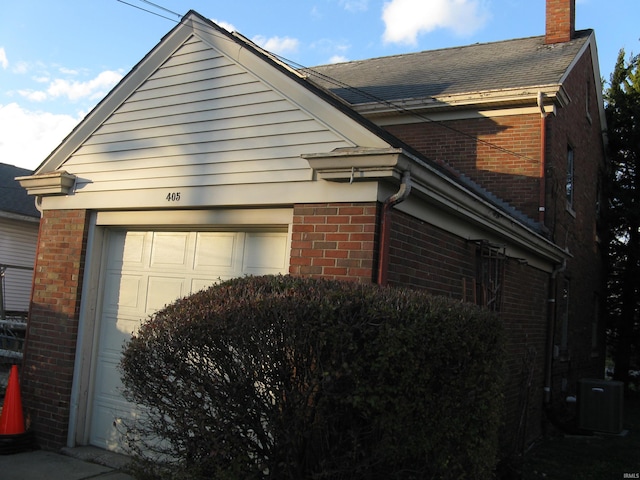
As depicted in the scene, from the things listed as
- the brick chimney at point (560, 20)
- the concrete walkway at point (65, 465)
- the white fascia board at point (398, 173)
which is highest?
the brick chimney at point (560, 20)

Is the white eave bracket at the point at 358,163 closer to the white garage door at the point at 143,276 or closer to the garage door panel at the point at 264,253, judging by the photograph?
the garage door panel at the point at 264,253

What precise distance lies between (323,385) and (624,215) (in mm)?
14762

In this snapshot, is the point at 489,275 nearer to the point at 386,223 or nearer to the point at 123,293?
the point at 386,223

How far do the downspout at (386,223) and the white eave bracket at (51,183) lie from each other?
160 inches

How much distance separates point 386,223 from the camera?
480 centimetres

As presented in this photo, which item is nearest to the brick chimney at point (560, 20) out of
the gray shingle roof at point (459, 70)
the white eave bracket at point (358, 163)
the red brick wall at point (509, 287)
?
the gray shingle roof at point (459, 70)

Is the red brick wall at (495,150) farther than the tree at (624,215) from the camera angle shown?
No

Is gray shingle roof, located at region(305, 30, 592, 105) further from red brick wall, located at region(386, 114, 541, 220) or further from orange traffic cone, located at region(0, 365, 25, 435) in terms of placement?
orange traffic cone, located at region(0, 365, 25, 435)

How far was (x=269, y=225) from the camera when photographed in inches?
223

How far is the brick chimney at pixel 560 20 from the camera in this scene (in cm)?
1262

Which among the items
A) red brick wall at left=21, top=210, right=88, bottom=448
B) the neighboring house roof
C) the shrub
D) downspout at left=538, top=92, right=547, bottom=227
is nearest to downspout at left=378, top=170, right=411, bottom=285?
the shrub

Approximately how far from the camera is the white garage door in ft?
19.4

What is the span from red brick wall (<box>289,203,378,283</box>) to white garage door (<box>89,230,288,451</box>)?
2.13 feet

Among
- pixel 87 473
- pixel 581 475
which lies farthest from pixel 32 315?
pixel 581 475
